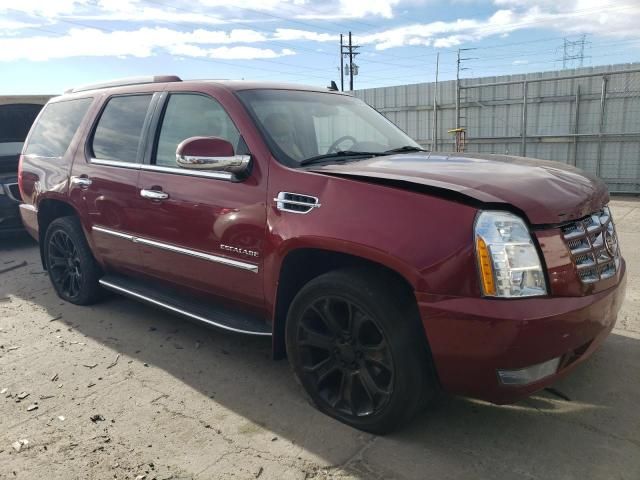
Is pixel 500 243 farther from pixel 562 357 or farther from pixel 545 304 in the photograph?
pixel 562 357

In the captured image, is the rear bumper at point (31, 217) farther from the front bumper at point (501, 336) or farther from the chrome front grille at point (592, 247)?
the chrome front grille at point (592, 247)

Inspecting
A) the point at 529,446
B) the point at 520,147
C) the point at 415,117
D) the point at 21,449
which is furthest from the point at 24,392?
the point at 415,117

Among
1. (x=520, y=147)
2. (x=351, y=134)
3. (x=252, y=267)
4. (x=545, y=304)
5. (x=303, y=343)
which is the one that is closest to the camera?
(x=545, y=304)

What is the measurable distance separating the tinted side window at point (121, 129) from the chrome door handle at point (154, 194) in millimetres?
345

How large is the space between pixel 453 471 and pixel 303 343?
968 mm

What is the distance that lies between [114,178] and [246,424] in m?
2.18

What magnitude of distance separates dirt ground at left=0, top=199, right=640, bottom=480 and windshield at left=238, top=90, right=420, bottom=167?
57.3 inches

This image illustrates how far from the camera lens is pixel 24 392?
3.24 m

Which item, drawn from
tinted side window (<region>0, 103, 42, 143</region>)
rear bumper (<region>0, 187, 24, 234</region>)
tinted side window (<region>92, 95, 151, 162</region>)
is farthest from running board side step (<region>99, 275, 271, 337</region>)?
tinted side window (<region>0, 103, 42, 143</region>)

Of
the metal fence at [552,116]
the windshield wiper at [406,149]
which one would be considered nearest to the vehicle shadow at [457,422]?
the windshield wiper at [406,149]

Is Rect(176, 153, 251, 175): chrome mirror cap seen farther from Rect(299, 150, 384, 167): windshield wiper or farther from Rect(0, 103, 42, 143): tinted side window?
Rect(0, 103, 42, 143): tinted side window

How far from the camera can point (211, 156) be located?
2963 mm

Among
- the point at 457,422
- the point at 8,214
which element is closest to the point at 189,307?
the point at 457,422

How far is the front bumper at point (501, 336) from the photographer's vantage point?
7.18ft
